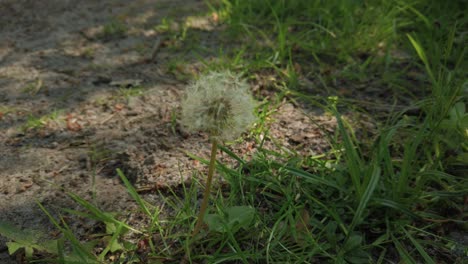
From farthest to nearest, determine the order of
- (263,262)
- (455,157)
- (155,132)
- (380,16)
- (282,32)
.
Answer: (380,16) < (282,32) < (155,132) < (455,157) < (263,262)

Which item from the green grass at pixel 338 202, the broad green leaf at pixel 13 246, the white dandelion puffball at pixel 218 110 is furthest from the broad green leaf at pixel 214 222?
the broad green leaf at pixel 13 246

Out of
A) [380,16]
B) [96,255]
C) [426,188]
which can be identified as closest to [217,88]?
[96,255]

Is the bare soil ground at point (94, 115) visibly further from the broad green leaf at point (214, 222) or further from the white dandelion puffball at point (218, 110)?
the white dandelion puffball at point (218, 110)

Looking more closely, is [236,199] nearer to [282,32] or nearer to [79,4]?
[282,32]

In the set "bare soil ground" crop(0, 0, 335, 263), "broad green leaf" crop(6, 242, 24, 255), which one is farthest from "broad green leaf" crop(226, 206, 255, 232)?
"broad green leaf" crop(6, 242, 24, 255)

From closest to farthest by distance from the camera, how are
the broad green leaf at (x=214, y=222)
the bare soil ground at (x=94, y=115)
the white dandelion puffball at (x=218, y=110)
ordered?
the white dandelion puffball at (x=218, y=110) → the broad green leaf at (x=214, y=222) → the bare soil ground at (x=94, y=115)

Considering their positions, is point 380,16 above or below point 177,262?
above

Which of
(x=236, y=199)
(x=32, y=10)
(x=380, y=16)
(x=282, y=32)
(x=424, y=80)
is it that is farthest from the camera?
(x=32, y=10)
